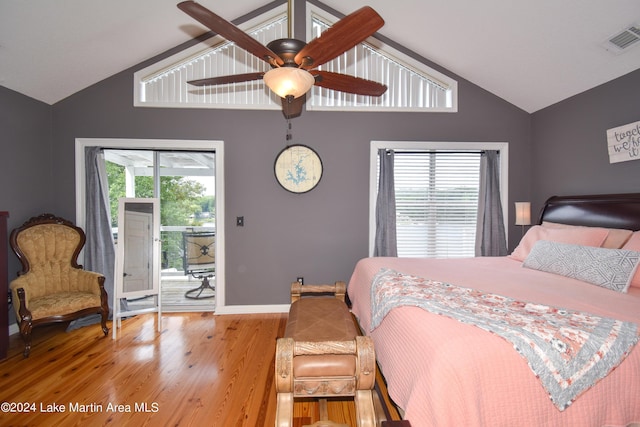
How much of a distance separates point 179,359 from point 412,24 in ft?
13.3

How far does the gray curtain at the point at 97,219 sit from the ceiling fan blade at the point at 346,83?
3.01 metres

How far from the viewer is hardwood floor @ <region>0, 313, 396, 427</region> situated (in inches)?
67.8

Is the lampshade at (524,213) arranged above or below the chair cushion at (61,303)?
above

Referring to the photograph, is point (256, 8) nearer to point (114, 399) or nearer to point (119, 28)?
point (119, 28)

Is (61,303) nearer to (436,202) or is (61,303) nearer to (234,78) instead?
(234,78)

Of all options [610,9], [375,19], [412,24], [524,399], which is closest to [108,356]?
[524,399]

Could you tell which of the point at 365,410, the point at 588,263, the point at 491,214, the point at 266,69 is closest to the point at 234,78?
the point at 266,69

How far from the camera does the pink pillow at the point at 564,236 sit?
2.13 metres

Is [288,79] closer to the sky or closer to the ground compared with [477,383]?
closer to the sky

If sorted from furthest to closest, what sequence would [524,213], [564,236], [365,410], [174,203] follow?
[174,203] < [524,213] < [564,236] < [365,410]

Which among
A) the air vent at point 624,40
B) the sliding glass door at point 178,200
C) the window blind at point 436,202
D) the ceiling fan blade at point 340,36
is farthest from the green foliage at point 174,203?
the air vent at point 624,40

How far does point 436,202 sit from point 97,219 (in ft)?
13.9

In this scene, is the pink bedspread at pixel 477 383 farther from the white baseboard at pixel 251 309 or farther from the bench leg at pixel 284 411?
the white baseboard at pixel 251 309

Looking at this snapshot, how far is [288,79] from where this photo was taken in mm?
1511
